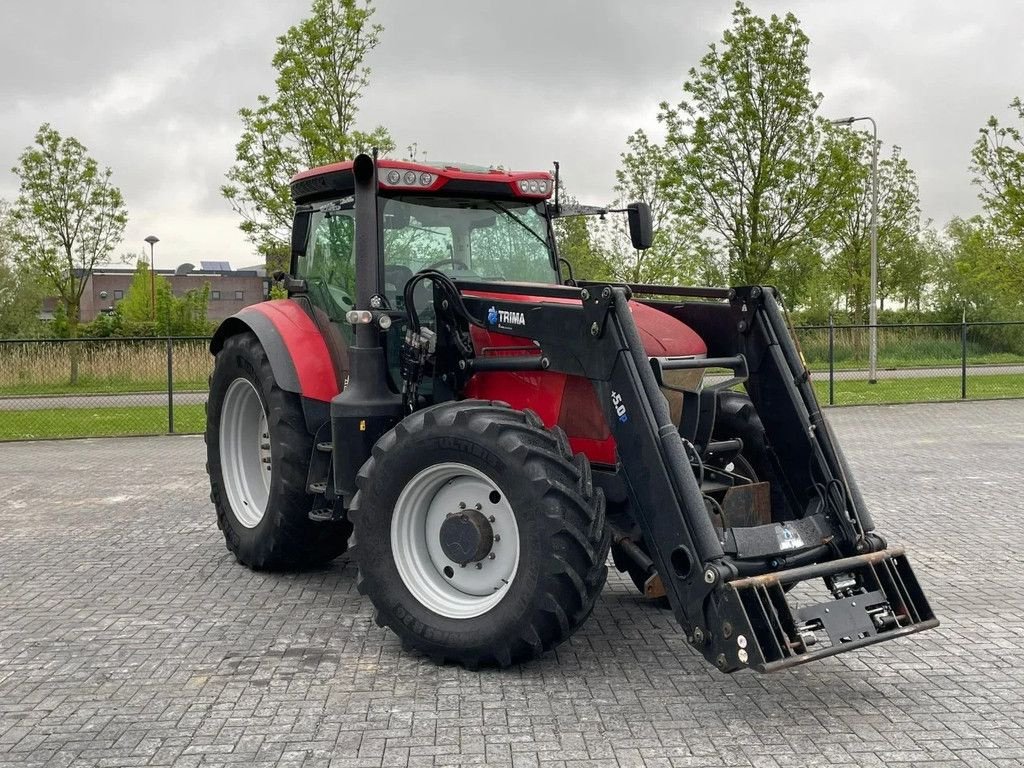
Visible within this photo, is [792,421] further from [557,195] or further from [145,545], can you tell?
[145,545]

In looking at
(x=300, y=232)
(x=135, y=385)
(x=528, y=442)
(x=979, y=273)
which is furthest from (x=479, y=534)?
(x=979, y=273)

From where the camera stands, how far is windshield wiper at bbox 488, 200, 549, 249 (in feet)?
23.4

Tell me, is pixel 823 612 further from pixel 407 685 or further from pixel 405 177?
pixel 405 177

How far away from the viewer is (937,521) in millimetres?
9352

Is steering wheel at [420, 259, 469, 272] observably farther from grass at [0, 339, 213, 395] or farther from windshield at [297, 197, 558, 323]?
grass at [0, 339, 213, 395]

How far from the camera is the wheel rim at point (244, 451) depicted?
8.01 m

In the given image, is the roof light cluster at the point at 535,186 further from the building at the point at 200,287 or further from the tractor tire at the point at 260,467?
the building at the point at 200,287

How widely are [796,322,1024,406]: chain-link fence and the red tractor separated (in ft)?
51.7

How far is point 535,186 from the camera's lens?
23.6 ft

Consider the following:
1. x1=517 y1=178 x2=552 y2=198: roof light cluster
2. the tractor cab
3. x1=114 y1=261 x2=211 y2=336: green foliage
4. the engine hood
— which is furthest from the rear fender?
x1=114 y1=261 x2=211 y2=336: green foliage

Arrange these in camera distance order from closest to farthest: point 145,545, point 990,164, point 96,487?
point 145,545 < point 96,487 < point 990,164

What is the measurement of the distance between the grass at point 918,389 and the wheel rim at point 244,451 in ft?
48.6

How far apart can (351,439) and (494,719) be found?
210 cm

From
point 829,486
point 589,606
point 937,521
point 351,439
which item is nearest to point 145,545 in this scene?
point 351,439
